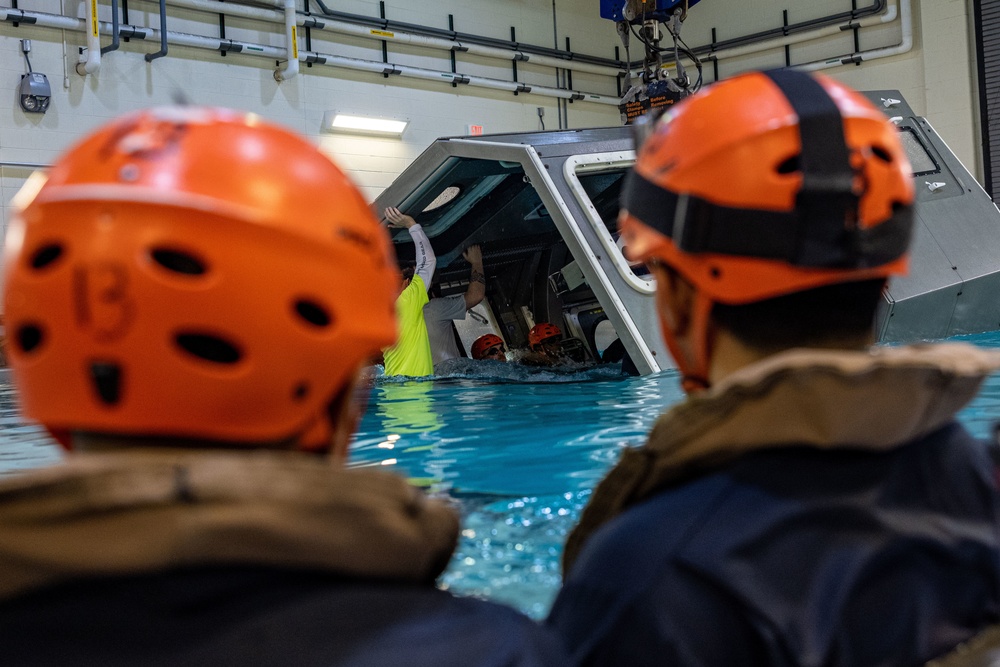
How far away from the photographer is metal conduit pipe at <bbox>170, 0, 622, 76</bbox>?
42.3ft

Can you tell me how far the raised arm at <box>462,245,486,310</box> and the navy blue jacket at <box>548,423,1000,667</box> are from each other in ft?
28.3

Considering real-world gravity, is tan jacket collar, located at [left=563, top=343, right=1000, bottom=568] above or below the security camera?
below

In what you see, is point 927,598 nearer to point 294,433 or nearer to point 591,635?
point 591,635

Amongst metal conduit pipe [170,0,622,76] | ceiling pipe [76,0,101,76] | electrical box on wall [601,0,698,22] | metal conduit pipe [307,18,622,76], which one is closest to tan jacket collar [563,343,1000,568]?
electrical box on wall [601,0,698,22]

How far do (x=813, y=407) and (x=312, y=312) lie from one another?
616 millimetres

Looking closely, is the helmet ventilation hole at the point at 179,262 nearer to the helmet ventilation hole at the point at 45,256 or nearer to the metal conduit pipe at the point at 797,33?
the helmet ventilation hole at the point at 45,256

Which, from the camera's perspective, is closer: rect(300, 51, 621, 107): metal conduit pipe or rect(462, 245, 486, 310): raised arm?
rect(462, 245, 486, 310): raised arm

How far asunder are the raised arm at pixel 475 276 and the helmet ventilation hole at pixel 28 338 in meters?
8.67

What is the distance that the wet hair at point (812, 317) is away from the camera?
1.37 m

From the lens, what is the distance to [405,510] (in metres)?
1.01

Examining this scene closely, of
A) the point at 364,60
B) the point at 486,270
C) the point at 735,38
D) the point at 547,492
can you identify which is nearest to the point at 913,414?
the point at 547,492

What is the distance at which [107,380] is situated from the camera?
3.49 feet

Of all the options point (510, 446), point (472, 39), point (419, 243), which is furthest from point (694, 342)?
point (472, 39)

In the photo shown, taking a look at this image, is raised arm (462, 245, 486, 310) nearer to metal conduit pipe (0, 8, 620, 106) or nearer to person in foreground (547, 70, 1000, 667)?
metal conduit pipe (0, 8, 620, 106)
